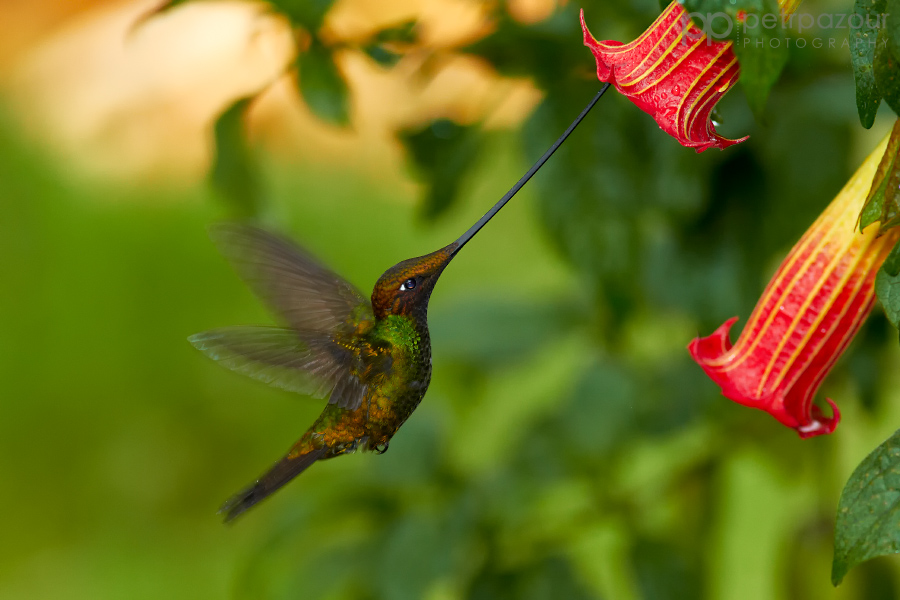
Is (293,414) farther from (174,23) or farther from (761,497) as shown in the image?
(174,23)

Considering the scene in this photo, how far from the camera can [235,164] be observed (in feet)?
3.48

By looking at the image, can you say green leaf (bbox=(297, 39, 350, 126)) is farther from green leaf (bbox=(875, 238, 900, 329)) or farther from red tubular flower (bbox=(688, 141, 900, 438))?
green leaf (bbox=(875, 238, 900, 329))

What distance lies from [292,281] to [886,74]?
1.84ft

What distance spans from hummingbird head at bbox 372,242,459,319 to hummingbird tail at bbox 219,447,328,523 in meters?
0.17

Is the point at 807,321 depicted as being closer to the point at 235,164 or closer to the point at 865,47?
the point at 865,47

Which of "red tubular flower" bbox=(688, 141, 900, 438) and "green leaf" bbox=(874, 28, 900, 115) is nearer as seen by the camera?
"green leaf" bbox=(874, 28, 900, 115)

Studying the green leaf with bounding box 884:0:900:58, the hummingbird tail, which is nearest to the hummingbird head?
the hummingbird tail

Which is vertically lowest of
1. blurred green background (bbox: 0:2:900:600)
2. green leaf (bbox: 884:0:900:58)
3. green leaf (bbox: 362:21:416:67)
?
blurred green background (bbox: 0:2:900:600)

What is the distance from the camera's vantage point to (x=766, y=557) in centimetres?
207

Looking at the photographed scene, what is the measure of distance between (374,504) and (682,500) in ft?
1.50

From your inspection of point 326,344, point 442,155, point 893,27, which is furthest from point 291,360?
point 893,27

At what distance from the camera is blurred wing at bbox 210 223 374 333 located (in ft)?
2.73

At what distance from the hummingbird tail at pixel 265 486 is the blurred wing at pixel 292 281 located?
13 centimetres

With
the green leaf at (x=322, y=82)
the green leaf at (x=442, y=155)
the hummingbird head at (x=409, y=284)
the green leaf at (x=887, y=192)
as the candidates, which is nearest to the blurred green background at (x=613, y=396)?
the green leaf at (x=442, y=155)
